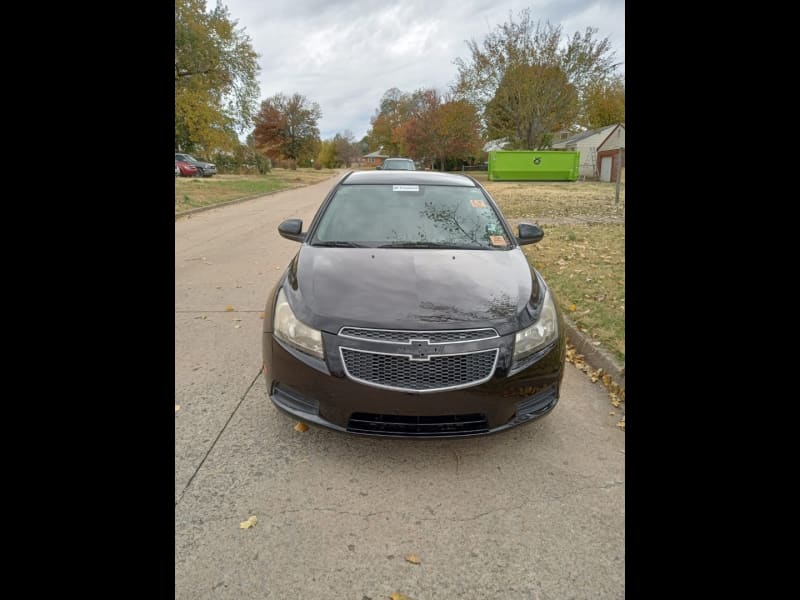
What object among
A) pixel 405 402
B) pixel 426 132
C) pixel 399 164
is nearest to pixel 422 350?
pixel 405 402

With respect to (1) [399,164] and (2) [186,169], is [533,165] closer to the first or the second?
(1) [399,164]

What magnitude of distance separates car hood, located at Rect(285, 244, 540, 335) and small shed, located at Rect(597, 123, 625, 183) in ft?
106

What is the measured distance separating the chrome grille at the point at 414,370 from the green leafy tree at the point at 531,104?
1406 inches

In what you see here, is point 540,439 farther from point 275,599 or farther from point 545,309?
point 275,599

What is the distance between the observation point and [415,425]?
248 cm

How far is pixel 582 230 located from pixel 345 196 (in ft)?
25.1

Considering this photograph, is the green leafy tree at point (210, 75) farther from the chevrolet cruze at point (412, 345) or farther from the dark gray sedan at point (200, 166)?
the chevrolet cruze at point (412, 345)

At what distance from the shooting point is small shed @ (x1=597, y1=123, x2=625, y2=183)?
1278 inches

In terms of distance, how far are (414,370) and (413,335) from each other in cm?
18
